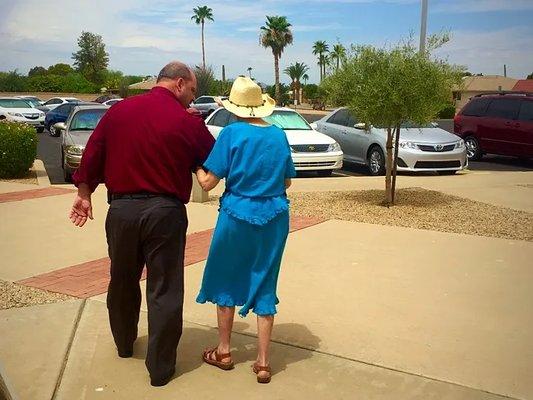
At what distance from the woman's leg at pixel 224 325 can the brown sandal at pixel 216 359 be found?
2cm

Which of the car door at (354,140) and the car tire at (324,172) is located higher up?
the car door at (354,140)

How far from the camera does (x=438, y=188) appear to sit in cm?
1103

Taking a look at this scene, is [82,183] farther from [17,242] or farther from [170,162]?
[17,242]

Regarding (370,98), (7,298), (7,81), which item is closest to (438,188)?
(370,98)

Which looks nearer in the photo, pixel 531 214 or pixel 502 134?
pixel 531 214

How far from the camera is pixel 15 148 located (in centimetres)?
1184

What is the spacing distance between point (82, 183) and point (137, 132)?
19.7 inches

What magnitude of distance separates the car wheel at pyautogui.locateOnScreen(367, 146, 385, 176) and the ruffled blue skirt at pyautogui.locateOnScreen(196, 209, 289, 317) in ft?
33.2

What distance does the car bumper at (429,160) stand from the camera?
501 inches

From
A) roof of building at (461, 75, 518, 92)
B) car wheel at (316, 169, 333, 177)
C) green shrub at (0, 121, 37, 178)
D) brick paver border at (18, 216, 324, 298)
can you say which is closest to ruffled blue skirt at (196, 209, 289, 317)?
brick paver border at (18, 216, 324, 298)

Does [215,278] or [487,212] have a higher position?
[215,278]

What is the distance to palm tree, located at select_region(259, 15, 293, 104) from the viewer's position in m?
70.7

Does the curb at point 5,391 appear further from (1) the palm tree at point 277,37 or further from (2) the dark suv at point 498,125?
(1) the palm tree at point 277,37

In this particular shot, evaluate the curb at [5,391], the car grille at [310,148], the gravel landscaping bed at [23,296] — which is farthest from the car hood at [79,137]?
the curb at [5,391]
